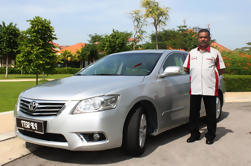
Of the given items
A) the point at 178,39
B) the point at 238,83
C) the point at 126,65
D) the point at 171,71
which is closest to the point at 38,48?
the point at 126,65

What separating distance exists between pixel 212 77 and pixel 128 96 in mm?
1646

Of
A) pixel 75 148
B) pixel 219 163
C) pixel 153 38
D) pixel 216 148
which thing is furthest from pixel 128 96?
pixel 153 38

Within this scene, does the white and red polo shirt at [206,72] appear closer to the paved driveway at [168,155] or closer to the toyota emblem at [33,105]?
the paved driveway at [168,155]

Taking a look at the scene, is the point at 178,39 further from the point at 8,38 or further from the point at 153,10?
the point at 8,38

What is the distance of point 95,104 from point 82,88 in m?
0.39

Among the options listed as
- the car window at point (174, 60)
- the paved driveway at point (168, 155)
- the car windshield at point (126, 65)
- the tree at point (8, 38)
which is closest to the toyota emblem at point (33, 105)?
the paved driveway at point (168, 155)

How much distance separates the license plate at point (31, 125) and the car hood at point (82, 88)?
322 millimetres

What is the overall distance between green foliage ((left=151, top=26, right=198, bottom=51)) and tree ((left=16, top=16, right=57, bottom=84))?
47.1m

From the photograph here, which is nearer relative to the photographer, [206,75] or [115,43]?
[206,75]

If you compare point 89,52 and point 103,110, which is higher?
point 89,52

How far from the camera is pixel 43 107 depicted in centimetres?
370

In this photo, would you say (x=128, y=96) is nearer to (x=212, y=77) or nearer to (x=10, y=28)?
(x=212, y=77)

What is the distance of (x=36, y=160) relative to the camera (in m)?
4.10

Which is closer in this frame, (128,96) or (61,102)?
(61,102)
